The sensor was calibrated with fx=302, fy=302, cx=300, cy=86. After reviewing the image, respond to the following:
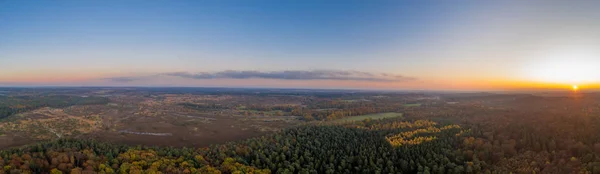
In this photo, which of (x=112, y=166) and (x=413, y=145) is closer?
(x=112, y=166)

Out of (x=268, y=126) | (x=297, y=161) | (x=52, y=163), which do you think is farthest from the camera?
(x=268, y=126)

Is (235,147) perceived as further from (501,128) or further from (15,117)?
(15,117)

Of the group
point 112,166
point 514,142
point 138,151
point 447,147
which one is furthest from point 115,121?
point 514,142

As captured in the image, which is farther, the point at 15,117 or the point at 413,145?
the point at 15,117

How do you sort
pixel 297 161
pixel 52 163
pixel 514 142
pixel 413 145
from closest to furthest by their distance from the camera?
pixel 52 163 → pixel 297 161 → pixel 514 142 → pixel 413 145

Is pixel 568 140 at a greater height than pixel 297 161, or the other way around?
pixel 568 140

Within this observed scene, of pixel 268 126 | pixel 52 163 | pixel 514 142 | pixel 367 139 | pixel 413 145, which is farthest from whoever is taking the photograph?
pixel 268 126

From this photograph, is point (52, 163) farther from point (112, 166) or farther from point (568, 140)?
point (568, 140)

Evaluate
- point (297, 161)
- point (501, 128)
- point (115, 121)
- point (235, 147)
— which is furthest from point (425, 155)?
point (115, 121)

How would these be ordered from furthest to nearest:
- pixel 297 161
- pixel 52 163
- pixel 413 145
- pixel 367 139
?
pixel 367 139, pixel 413 145, pixel 297 161, pixel 52 163
